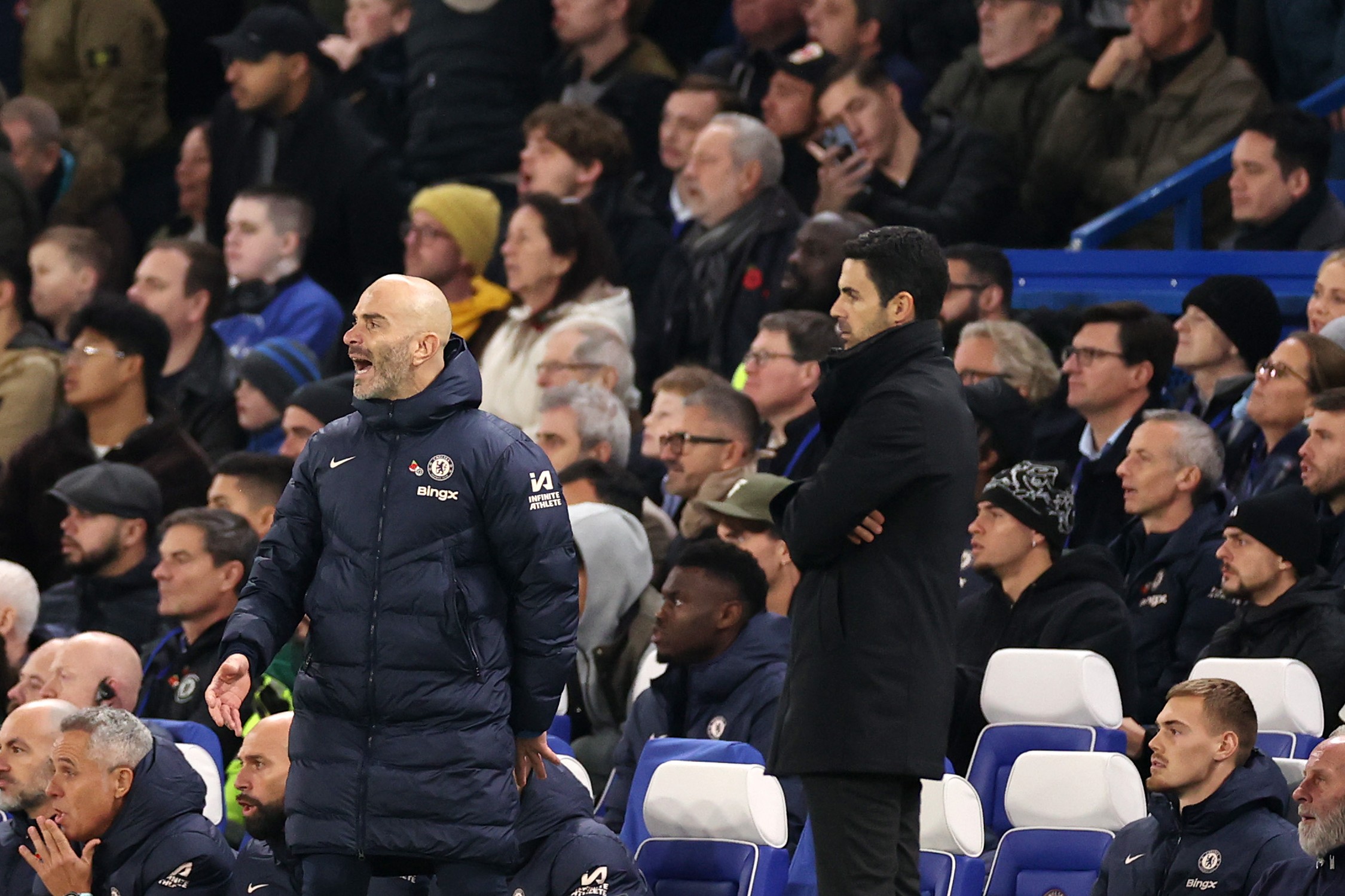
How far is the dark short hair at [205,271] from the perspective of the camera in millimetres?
10328

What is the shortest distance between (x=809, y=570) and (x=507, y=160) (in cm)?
696

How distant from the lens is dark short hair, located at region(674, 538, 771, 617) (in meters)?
6.66

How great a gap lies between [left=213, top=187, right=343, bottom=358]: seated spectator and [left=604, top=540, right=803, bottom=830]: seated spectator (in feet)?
13.0

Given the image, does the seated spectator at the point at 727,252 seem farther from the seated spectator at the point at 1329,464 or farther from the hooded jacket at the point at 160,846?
the hooded jacket at the point at 160,846

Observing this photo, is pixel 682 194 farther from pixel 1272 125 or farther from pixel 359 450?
pixel 359 450

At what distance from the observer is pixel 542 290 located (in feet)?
30.8

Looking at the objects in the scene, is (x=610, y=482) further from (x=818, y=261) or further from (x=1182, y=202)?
(x=1182, y=202)

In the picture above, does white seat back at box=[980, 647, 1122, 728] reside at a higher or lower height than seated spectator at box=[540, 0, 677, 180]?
lower

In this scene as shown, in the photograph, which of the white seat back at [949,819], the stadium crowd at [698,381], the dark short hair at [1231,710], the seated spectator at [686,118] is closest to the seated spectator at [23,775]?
the stadium crowd at [698,381]

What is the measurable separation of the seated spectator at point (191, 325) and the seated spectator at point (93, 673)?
9.57ft

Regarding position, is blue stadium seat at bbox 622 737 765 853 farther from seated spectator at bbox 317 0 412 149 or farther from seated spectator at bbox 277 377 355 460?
seated spectator at bbox 317 0 412 149

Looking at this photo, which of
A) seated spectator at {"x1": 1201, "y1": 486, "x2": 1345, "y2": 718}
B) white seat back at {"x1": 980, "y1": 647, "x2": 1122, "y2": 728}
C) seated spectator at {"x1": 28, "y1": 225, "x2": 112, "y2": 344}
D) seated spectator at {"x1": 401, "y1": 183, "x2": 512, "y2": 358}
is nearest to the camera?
white seat back at {"x1": 980, "y1": 647, "x2": 1122, "y2": 728}

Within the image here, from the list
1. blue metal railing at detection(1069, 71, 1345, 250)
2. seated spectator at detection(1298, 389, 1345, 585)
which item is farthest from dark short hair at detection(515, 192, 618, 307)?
seated spectator at detection(1298, 389, 1345, 585)

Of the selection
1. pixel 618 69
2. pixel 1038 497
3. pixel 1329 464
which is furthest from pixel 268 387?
pixel 1329 464
